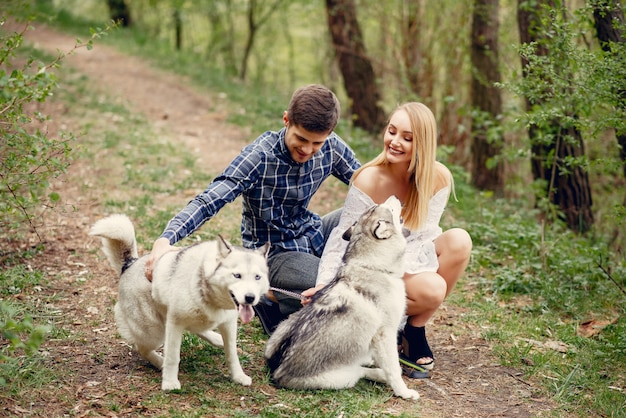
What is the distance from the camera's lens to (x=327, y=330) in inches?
138

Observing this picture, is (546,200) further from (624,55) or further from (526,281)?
(624,55)

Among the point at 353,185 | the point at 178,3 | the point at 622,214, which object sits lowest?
the point at 622,214

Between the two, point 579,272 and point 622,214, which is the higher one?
point 622,214

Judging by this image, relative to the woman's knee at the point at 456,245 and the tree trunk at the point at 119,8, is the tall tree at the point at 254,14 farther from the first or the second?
the woman's knee at the point at 456,245

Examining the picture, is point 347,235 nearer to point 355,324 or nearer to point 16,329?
point 355,324

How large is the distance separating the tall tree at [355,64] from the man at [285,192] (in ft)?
20.8

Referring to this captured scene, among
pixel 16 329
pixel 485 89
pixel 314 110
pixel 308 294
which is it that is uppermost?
pixel 485 89

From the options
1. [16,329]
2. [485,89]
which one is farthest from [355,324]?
[485,89]

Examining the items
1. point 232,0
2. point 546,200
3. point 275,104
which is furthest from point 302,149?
point 232,0

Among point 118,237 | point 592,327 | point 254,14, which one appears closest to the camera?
point 118,237

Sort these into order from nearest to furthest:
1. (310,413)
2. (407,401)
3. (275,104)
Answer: (310,413) < (407,401) < (275,104)

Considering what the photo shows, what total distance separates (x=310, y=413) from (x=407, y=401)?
65 cm

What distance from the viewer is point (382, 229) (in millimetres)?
3617

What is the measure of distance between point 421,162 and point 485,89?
18.7 feet
